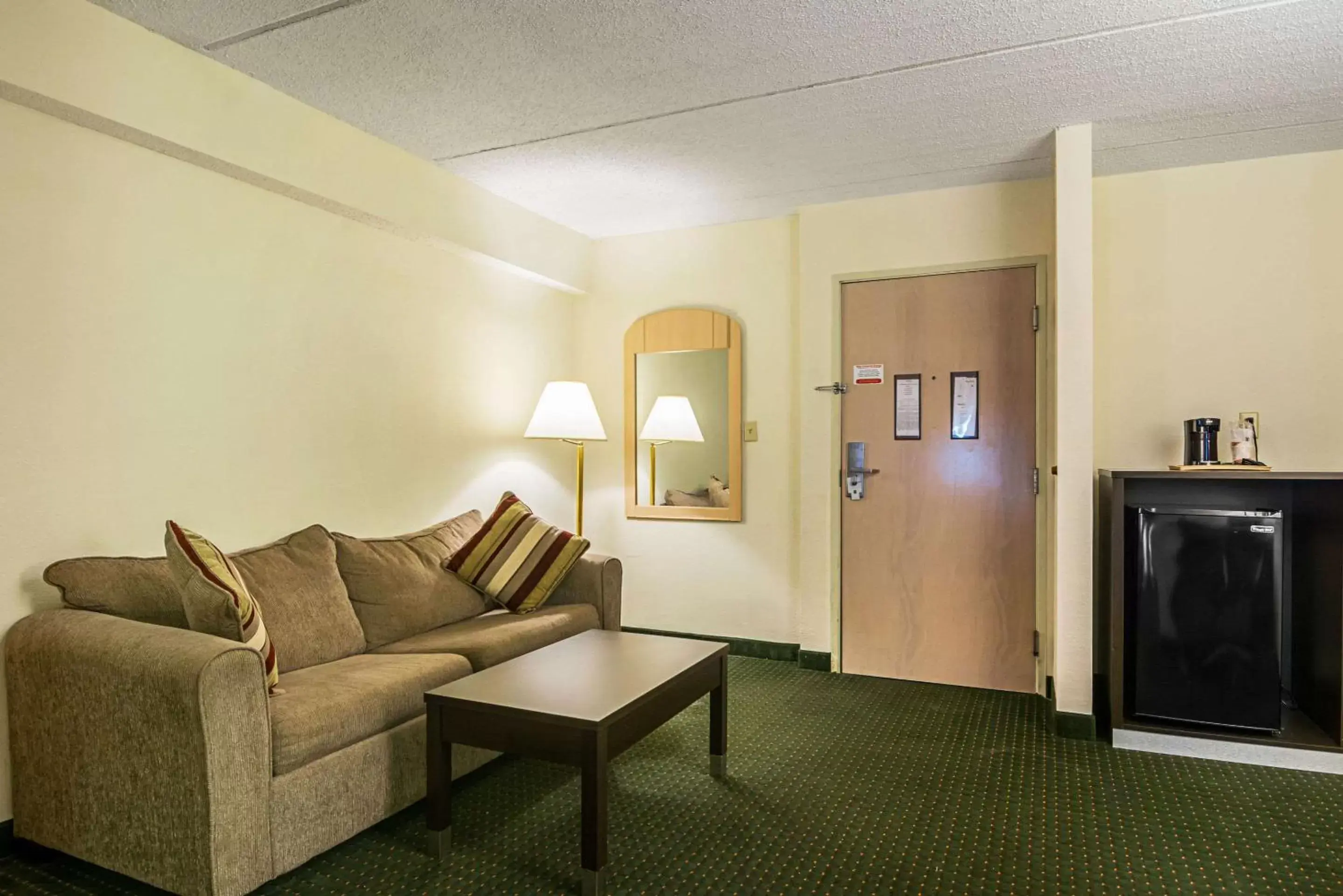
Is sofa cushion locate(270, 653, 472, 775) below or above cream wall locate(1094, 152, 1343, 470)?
below

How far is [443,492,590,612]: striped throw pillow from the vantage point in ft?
11.6

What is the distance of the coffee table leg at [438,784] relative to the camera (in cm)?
225

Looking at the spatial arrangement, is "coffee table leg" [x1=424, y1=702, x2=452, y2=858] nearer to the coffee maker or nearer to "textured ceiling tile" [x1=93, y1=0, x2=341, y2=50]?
"textured ceiling tile" [x1=93, y1=0, x2=341, y2=50]

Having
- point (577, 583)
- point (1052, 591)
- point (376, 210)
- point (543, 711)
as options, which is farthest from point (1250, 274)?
point (376, 210)

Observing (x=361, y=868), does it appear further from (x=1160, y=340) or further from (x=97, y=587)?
(x=1160, y=340)

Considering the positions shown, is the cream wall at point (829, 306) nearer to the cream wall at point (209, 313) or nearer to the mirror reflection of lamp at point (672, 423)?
the mirror reflection of lamp at point (672, 423)

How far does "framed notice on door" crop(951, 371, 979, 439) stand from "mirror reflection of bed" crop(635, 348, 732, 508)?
1.23 metres

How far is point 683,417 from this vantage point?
4.65m

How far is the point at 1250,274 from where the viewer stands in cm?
348

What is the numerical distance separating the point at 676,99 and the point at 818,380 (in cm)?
173

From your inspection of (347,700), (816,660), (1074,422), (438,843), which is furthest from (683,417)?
(438,843)

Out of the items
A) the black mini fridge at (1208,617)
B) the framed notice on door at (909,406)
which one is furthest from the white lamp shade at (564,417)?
the black mini fridge at (1208,617)

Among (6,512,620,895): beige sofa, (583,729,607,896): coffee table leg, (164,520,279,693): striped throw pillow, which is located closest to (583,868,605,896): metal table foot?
(583,729,607,896): coffee table leg

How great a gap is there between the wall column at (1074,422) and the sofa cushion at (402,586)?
2.42m
